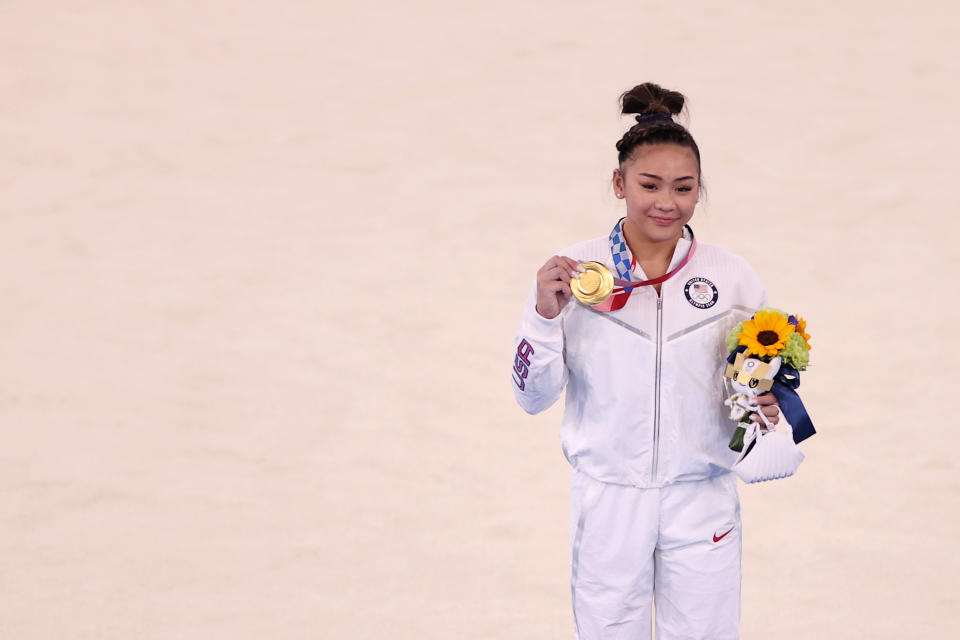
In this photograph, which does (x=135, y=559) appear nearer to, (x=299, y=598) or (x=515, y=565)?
(x=299, y=598)

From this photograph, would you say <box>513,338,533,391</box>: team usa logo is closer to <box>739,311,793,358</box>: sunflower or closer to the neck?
the neck

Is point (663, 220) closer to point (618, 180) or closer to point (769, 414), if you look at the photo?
point (618, 180)

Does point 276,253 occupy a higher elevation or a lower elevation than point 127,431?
higher

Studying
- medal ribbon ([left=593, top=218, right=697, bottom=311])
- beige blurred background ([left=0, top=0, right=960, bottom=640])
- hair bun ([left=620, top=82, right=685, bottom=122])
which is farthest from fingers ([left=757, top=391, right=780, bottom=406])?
beige blurred background ([left=0, top=0, right=960, bottom=640])

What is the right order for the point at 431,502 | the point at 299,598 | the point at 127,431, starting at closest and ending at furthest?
the point at 299,598
the point at 431,502
the point at 127,431

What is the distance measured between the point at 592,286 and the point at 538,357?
19 centimetres

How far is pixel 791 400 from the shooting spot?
2539mm

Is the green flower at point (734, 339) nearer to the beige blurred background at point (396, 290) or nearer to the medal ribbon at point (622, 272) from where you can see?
the medal ribbon at point (622, 272)

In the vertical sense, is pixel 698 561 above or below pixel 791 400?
below

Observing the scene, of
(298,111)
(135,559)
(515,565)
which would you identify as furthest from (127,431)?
(298,111)

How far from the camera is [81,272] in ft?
20.9

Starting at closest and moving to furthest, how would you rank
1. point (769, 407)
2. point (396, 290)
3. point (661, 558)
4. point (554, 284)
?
point (554, 284) → point (769, 407) → point (661, 558) → point (396, 290)

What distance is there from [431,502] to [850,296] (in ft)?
8.02

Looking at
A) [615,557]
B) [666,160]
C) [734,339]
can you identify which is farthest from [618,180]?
[615,557]
